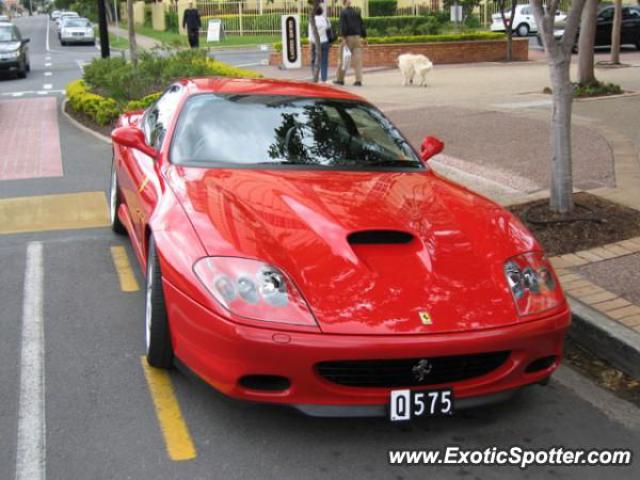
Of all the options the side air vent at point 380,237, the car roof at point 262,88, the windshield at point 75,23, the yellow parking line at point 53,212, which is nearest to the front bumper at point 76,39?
the windshield at point 75,23

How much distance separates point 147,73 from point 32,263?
30.8ft

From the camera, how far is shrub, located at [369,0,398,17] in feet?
136

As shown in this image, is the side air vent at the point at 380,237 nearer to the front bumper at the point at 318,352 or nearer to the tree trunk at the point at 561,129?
the front bumper at the point at 318,352

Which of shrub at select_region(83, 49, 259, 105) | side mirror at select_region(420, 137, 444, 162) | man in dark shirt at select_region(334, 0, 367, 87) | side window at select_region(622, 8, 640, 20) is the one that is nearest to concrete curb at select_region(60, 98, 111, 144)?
shrub at select_region(83, 49, 259, 105)

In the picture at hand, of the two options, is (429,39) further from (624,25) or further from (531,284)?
(531,284)

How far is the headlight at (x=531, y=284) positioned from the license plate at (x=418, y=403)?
53cm

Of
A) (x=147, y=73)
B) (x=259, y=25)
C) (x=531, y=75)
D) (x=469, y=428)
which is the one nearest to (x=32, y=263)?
(x=469, y=428)

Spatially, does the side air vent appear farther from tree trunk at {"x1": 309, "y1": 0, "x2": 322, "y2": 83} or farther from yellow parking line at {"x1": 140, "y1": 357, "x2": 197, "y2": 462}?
tree trunk at {"x1": 309, "y1": 0, "x2": 322, "y2": 83}

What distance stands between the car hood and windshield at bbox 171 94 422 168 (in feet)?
0.82

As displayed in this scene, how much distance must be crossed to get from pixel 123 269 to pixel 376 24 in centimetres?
2899

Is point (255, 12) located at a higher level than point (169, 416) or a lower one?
higher

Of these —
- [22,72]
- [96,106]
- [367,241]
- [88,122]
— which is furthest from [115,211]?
[22,72]

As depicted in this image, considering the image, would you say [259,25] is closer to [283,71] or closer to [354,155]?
[283,71]

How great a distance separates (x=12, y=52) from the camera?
78.8 feet
